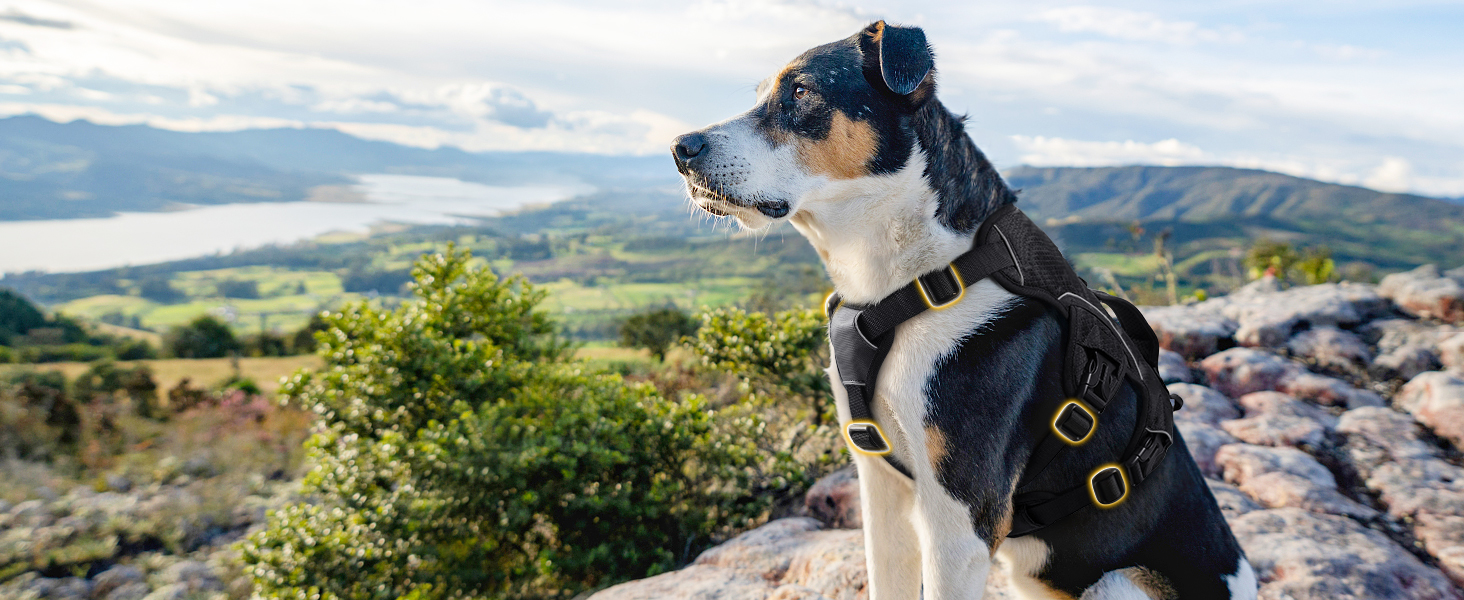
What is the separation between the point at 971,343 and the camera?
212cm

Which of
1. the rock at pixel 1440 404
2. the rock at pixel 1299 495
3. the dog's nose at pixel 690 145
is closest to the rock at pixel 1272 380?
the rock at pixel 1440 404

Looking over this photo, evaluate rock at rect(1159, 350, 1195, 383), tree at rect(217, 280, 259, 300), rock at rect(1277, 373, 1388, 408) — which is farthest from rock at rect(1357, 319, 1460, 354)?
tree at rect(217, 280, 259, 300)

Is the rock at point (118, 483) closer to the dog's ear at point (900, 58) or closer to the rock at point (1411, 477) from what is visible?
the dog's ear at point (900, 58)

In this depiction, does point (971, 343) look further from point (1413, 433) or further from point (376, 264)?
point (376, 264)

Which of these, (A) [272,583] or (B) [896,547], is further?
(A) [272,583]

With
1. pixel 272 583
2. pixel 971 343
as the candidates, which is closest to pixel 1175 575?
pixel 971 343

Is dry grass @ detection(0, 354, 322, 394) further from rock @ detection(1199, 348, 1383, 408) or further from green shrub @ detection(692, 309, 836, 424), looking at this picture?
rock @ detection(1199, 348, 1383, 408)

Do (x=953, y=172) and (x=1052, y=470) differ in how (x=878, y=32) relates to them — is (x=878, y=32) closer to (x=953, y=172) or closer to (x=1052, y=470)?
(x=953, y=172)

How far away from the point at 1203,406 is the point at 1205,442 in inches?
45.8

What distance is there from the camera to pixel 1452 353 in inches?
272

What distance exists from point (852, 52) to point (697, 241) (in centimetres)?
17854

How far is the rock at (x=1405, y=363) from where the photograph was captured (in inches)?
275

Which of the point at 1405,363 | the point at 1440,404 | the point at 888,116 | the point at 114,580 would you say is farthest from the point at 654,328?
the point at 888,116

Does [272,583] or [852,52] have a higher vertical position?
[852,52]
